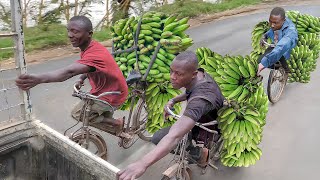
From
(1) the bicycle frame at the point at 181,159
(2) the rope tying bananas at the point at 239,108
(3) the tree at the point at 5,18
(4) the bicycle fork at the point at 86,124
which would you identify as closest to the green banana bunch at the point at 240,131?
(2) the rope tying bananas at the point at 239,108

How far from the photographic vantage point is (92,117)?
4.10 m

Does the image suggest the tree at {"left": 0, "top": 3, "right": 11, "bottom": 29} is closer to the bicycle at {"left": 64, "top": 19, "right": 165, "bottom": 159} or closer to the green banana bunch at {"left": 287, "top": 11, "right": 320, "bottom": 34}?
the bicycle at {"left": 64, "top": 19, "right": 165, "bottom": 159}

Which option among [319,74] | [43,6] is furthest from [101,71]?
[43,6]

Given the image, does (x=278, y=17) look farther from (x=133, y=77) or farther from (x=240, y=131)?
(x=133, y=77)

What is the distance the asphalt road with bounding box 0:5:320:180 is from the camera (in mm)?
4680

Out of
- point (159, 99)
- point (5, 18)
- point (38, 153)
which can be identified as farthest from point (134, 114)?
point (5, 18)

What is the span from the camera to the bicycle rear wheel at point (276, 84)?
658 cm

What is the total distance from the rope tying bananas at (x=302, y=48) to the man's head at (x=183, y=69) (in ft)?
12.2

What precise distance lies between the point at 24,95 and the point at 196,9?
1214 cm

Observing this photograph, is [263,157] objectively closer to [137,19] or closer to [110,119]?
[110,119]

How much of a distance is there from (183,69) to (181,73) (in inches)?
1.6

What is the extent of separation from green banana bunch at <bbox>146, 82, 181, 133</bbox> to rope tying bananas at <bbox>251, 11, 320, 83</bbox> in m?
2.66

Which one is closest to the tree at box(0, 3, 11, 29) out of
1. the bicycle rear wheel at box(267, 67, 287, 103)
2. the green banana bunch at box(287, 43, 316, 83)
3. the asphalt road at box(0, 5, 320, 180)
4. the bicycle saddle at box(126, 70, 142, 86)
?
the asphalt road at box(0, 5, 320, 180)

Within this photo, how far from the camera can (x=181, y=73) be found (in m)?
3.19
